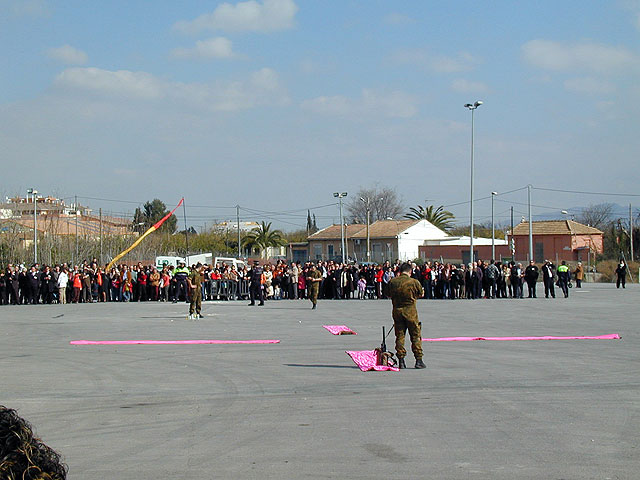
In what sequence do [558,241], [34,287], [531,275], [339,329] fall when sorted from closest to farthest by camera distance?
[339,329] < [531,275] < [34,287] < [558,241]

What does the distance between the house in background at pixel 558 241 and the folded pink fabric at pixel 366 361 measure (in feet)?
209

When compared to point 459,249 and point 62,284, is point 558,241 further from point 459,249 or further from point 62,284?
point 62,284

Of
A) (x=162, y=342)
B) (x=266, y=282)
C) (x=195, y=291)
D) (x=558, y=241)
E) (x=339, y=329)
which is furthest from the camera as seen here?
(x=558, y=241)

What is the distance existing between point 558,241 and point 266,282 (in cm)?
5238

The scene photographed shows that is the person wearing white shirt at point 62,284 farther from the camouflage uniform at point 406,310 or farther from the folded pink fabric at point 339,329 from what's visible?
the camouflage uniform at point 406,310

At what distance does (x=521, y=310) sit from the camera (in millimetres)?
25062

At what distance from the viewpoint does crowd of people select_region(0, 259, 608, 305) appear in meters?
32.0

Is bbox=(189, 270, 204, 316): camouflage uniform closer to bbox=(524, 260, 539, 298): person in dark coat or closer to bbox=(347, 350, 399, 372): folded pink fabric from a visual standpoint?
bbox=(347, 350, 399, 372): folded pink fabric

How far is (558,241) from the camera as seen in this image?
77.6m

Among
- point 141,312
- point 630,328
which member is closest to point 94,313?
point 141,312

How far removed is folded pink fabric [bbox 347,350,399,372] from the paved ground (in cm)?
27

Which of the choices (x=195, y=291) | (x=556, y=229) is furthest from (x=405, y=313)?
(x=556, y=229)

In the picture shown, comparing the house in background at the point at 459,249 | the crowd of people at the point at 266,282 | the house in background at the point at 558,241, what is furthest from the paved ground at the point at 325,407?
the house in background at the point at 558,241

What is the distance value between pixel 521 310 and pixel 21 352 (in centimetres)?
1635
